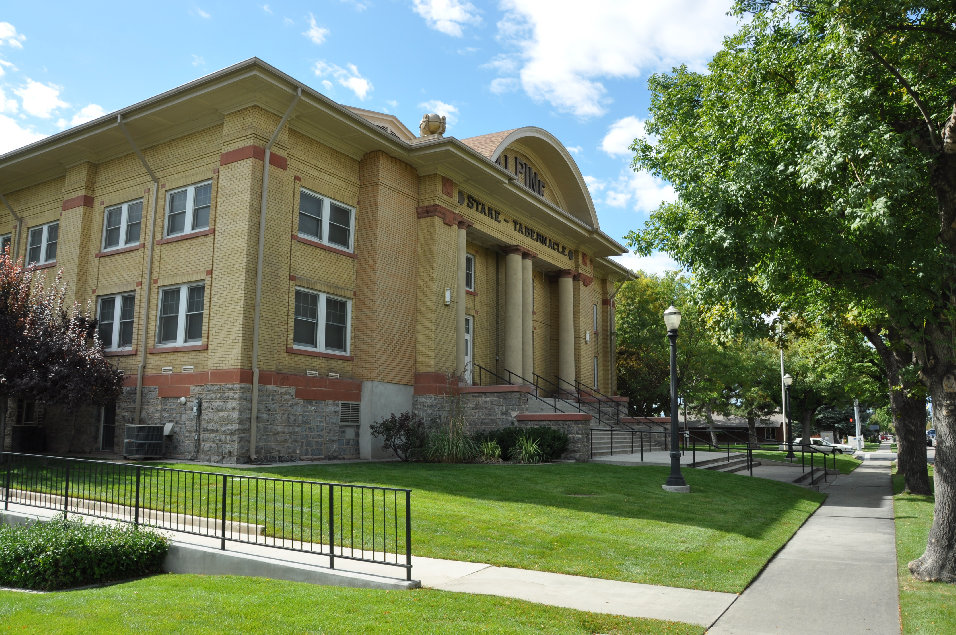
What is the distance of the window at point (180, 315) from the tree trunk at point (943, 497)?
1682 centimetres

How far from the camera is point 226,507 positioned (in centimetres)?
1109

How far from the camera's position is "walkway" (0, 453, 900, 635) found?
21.5 feet

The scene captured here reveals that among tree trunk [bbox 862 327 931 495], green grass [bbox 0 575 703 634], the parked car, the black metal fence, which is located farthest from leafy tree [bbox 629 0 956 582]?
the parked car

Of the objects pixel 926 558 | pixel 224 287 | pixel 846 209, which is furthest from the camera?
pixel 224 287

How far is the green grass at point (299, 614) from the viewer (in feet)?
19.4

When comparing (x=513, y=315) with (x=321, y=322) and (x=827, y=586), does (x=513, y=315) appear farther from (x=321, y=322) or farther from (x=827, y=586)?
(x=827, y=586)

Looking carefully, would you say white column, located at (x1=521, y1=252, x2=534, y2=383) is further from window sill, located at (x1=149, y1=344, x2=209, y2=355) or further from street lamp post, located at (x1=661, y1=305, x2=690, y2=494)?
window sill, located at (x1=149, y1=344, x2=209, y2=355)

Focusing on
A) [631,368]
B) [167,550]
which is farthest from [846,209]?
[631,368]

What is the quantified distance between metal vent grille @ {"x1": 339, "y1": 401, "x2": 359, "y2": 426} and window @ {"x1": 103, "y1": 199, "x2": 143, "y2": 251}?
27.0 feet

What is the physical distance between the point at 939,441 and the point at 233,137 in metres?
17.2

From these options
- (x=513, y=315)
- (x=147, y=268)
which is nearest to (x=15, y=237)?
(x=147, y=268)

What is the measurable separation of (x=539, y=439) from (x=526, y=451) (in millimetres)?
649

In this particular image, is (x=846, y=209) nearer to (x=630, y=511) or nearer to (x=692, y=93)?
(x=630, y=511)

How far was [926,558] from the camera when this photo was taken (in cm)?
844
